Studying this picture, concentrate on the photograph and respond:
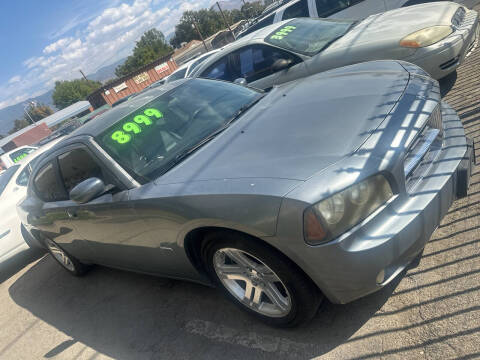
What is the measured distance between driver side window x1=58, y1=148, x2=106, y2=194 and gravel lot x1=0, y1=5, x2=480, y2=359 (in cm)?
126

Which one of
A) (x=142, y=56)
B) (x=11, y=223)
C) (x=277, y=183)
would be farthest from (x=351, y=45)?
(x=142, y=56)

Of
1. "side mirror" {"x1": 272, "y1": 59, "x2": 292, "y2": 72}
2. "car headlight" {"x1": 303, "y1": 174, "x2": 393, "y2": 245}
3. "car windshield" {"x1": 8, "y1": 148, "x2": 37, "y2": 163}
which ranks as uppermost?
"car windshield" {"x1": 8, "y1": 148, "x2": 37, "y2": 163}

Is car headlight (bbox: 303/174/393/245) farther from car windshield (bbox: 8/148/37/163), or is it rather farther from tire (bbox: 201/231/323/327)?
car windshield (bbox: 8/148/37/163)

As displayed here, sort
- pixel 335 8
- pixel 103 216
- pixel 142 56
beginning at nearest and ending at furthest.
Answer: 1. pixel 103 216
2. pixel 335 8
3. pixel 142 56

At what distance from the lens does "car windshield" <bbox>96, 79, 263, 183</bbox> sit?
279 cm

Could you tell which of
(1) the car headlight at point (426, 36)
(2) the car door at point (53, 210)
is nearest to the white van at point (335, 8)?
(1) the car headlight at point (426, 36)

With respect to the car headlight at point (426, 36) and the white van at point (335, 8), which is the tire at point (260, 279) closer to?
the car headlight at point (426, 36)

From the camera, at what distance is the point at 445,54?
4.21m

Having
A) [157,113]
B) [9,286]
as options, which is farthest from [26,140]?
[157,113]

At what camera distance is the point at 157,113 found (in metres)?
3.19

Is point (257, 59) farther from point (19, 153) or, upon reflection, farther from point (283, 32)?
point (19, 153)

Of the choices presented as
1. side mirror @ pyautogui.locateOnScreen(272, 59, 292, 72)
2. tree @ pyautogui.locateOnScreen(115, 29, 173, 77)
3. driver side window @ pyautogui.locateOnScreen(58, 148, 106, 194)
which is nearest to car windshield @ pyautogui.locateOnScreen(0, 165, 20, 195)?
driver side window @ pyautogui.locateOnScreen(58, 148, 106, 194)

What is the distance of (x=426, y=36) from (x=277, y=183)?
11.5 feet

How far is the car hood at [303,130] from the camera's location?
209 centimetres
